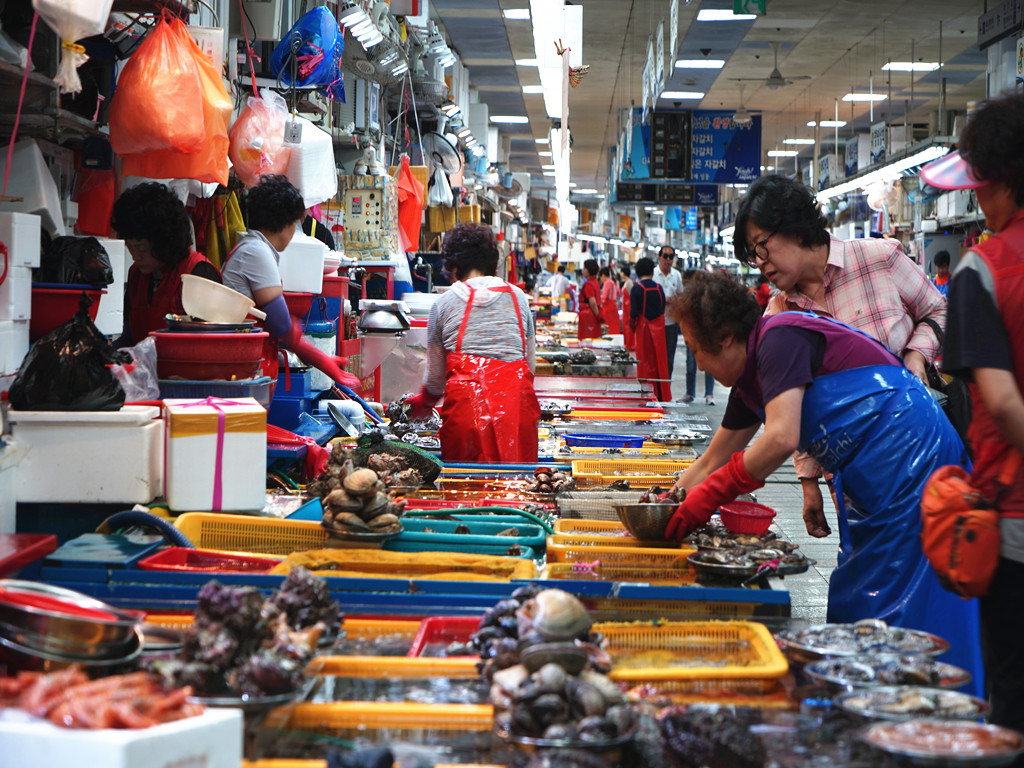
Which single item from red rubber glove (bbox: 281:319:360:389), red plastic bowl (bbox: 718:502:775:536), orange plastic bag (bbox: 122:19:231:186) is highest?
orange plastic bag (bbox: 122:19:231:186)

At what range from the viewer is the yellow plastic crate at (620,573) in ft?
8.47

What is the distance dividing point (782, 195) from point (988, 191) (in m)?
0.96

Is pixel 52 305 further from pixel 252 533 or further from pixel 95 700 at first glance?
pixel 95 700

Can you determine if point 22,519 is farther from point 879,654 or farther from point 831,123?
point 831,123

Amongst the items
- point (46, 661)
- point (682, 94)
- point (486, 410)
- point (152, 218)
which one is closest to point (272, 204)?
point (152, 218)

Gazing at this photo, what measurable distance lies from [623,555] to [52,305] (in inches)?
86.1

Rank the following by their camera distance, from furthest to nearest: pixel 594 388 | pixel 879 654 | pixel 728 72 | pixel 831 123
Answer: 1. pixel 831 123
2. pixel 728 72
3. pixel 594 388
4. pixel 879 654

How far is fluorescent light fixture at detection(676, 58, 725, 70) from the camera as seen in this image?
1426cm

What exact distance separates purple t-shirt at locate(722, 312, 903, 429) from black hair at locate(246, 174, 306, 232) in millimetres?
2452

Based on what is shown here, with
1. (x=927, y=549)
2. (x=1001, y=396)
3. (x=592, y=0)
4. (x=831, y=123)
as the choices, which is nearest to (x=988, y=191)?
(x=1001, y=396)

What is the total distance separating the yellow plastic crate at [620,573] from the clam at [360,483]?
0.53 metres

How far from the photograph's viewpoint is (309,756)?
161cm

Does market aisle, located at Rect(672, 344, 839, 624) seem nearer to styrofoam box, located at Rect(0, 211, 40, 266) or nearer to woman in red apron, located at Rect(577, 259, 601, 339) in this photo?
styrofoam box, located at Rect(0, 211, 40, 266)

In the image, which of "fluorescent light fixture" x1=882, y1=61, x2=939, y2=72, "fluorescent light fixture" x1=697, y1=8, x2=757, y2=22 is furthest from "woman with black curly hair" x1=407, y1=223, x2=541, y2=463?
"fluorescent light fixture" x1=882, y1=61, x2=939, y2=72
